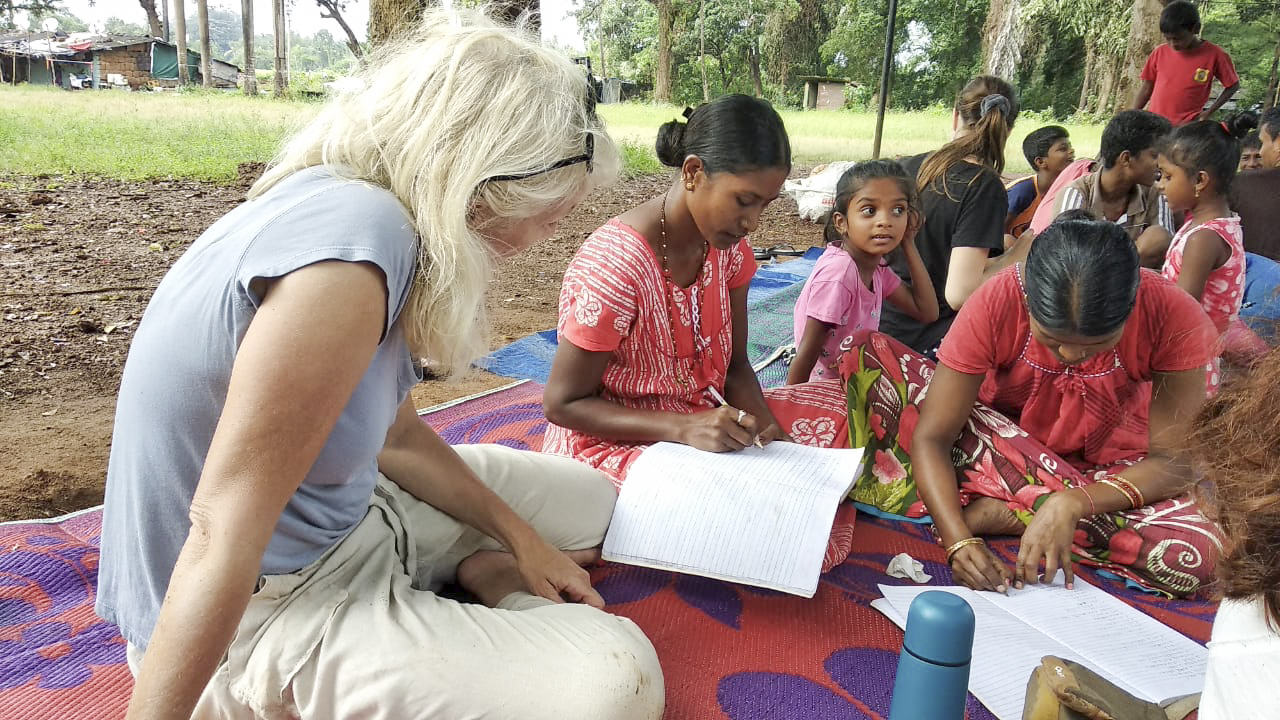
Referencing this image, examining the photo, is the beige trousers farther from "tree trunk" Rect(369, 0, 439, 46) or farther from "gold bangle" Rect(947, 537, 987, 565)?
"tree trunk" Rect(369, 0, 439, 46)

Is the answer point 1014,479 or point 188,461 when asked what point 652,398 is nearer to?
point 1014,479

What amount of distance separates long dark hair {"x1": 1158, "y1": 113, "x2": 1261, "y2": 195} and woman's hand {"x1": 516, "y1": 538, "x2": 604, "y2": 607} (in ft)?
8.83

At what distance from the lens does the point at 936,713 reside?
1169 mm

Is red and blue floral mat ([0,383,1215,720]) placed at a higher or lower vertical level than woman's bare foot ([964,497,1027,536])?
lower

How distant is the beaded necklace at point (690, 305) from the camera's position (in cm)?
212

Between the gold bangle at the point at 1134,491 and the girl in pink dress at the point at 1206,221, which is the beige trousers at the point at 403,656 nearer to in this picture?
the gold bangle at the point at 1134,491

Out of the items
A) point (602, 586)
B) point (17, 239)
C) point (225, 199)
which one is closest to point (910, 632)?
point (602, 586)

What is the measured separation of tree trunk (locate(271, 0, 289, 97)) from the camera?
18.5 meters

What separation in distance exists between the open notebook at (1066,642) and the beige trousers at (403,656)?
59 cm

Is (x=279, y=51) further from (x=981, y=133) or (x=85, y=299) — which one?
(x=981, y=133)

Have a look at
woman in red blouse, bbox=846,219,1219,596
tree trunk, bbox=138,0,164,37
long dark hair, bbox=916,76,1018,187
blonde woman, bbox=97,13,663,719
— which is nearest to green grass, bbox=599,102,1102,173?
long dark hair, bbox=916,76,1018,187

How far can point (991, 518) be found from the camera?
2150 millimetres

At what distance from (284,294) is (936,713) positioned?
962mm

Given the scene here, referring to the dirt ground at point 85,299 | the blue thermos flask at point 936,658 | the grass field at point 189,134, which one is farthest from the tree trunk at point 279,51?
the blue thermos flask at point 936,658
